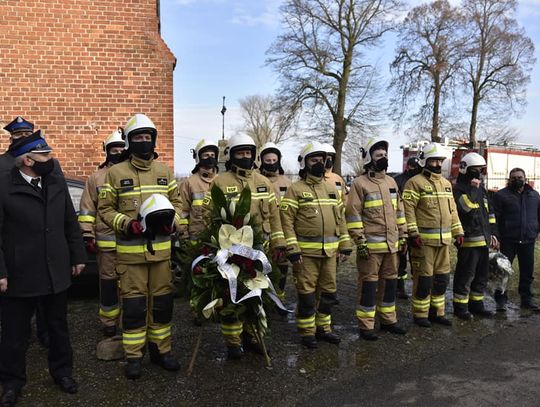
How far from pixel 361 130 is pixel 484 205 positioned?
20.8 m

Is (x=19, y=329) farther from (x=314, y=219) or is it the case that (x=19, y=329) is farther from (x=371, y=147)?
(x=371, y=147)

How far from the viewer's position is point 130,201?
169 inches

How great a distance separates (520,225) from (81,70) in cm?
680

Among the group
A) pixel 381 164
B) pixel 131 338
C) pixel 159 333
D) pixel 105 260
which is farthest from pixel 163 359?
pixel 381 164

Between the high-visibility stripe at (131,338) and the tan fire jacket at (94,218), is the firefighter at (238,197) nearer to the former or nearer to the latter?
the high-visibility stripe at (131,338)

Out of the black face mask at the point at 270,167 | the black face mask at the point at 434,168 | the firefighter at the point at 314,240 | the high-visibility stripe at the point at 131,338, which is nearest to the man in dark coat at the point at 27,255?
the high-visibility stripe at the point at 131,338

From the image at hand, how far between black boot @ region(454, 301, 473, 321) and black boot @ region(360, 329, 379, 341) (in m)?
1.44

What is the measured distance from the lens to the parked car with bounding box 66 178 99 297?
6176 millimetres

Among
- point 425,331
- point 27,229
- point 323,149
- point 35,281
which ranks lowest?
point 425,331

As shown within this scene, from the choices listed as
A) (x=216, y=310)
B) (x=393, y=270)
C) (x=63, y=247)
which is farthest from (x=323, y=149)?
(x=63, y=247)

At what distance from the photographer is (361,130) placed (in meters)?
26.6

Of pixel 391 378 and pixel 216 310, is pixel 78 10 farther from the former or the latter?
pixel 391 378

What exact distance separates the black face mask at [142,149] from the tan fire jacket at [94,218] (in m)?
0.80

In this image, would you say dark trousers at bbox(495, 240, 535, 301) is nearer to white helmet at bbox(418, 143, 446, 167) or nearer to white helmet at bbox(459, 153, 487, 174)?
white helmet at bbox(459, 153, 487, 174)
